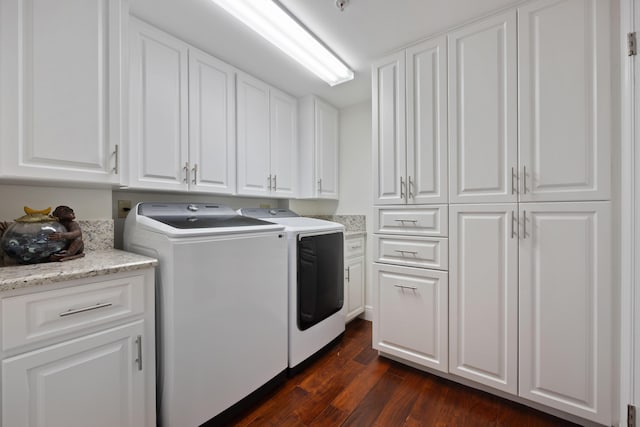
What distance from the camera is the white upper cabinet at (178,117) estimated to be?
149cm

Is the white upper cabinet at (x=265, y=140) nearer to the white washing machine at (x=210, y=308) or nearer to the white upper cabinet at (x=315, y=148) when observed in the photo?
the white upper cabinet at (x=315, y=148)

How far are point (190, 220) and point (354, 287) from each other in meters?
1.68

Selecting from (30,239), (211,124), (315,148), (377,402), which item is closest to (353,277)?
(377,402)

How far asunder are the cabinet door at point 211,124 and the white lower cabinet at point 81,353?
3.01 feet

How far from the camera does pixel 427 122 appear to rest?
5.61 feet

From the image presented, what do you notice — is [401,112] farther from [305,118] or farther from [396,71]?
[305,118]

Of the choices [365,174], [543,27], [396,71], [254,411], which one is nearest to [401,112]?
[396,71]

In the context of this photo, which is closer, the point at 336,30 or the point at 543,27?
the point at 543,27

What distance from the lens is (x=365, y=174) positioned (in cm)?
277

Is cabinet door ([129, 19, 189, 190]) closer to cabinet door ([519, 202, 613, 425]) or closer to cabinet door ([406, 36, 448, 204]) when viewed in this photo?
cabinet door ([406, 36, 448, 204])

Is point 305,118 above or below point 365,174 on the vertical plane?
above

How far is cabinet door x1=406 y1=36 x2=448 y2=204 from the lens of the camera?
1648 mm

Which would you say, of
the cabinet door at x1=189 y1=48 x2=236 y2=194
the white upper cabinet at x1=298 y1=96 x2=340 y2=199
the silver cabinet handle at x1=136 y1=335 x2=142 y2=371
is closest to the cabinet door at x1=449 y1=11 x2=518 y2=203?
the white upper cabinet at x1=298 y1=96 x2=340 y2=199

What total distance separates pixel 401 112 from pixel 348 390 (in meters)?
1.93
